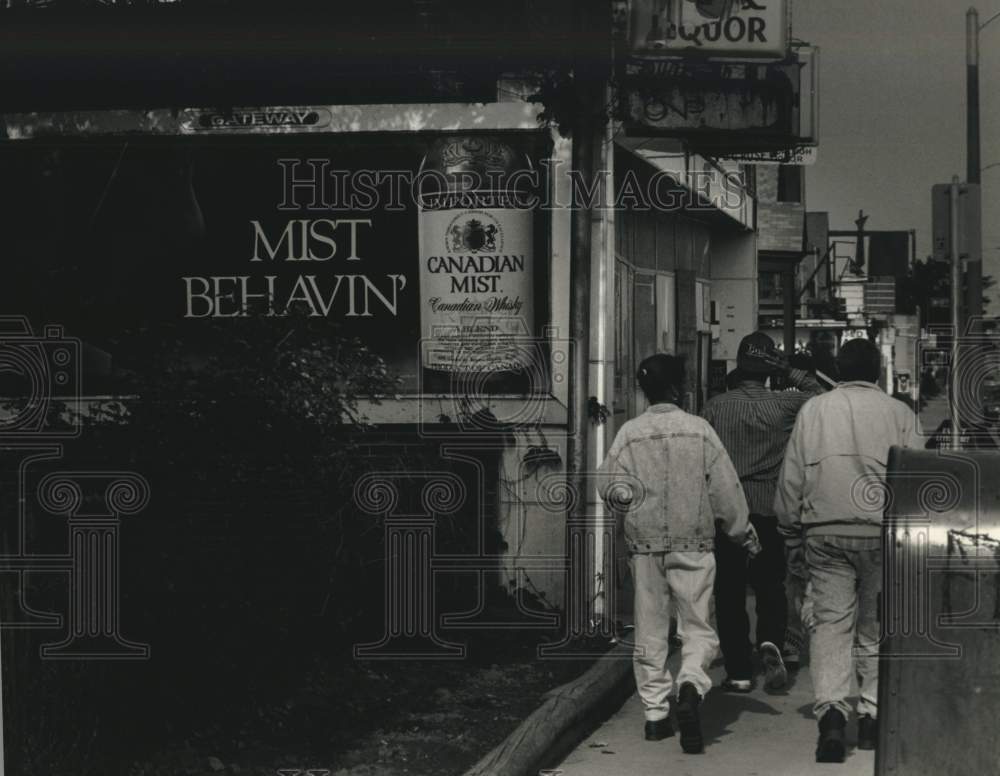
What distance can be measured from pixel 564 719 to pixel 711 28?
19.6 ft

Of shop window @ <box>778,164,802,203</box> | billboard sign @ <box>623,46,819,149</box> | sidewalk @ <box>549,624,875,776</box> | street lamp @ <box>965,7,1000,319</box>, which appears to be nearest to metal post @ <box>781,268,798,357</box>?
street lamp @ <box>965,7,1000,319</box>

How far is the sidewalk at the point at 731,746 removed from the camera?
7.14m

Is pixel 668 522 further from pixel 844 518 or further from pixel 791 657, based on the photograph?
pixel 791 657

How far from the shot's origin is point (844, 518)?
7.17 metres

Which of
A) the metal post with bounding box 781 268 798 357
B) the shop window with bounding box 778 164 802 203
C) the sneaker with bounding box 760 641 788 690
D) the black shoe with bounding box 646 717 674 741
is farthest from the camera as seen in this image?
the shop window with bounding box 778 164 802 203

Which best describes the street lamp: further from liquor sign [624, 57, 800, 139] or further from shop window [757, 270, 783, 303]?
shop window [757, 270, 783, 303]

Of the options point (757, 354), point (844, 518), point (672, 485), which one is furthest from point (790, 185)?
point (844, 518)

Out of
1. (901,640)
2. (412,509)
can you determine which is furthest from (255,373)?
(901,640)

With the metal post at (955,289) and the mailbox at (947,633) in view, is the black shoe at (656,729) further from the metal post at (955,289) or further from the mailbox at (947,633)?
the metal post at (955,289)

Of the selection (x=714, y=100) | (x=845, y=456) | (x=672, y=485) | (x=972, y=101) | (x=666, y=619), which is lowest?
(x=666, y=619)

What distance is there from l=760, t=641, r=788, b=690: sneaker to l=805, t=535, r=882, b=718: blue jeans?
166 centimetres

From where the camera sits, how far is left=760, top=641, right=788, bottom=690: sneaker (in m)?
8.96

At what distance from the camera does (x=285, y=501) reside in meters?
7.53

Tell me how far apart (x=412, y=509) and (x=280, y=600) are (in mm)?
2305
